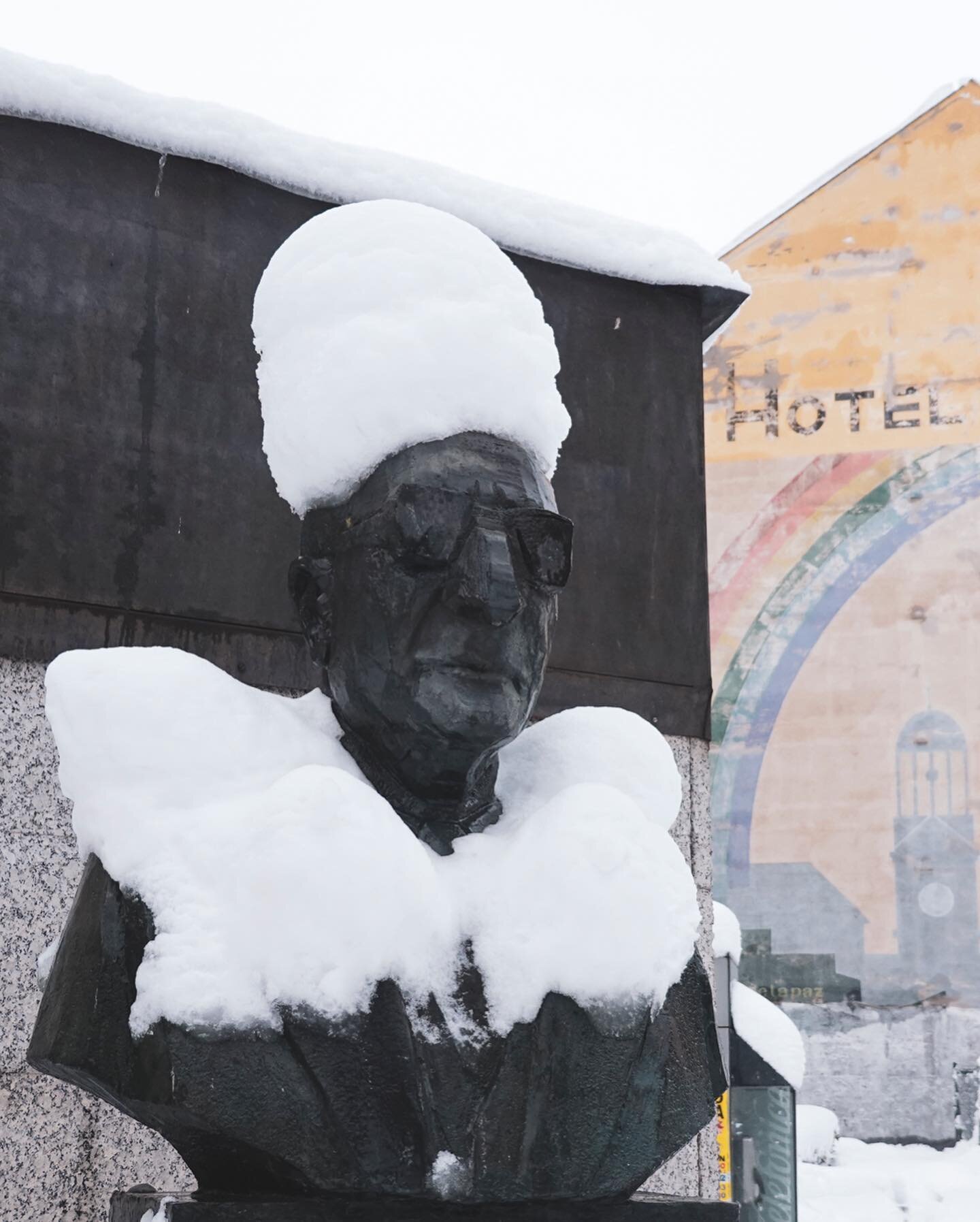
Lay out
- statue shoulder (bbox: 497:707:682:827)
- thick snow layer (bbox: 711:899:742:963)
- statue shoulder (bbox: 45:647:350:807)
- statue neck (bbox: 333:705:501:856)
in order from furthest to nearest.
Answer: thick snow layer (bbox: 711:899:742:963)
statue shoulder (bbox: 497:707:682:827)
statue neck (bbox: 333:705:501:856)
statue shoulder (bbox: 45:647:350:807)

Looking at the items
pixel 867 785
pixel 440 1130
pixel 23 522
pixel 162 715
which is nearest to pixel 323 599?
pixel 162 715

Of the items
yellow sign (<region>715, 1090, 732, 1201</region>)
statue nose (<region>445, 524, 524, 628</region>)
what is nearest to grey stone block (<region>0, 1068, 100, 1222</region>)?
statue nose (<region>445, 524, 524, 628</region>)

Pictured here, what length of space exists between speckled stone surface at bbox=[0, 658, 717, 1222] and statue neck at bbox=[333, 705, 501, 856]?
129 centimetres

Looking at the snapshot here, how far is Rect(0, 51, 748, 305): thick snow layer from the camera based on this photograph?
11.9 ft

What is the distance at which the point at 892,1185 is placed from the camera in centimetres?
941

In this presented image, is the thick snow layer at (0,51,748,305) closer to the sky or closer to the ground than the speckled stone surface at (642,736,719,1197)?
closer to the sky

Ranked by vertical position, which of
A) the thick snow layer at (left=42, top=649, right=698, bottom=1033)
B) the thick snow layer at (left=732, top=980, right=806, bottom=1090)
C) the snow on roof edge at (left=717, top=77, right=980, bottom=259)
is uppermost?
the snow on roof edge at (left=717, top=77, right=980, bottom=259)

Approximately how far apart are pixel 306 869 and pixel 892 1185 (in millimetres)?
8513

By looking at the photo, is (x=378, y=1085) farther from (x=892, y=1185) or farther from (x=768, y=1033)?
(x=892, y=1185)

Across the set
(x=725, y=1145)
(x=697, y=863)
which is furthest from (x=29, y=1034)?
(x=725, y=1145)

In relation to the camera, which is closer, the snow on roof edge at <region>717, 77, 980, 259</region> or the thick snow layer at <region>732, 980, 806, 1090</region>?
the thick snow layer at <region>732, 980, 806, 1090</region>

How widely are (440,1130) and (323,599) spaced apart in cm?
82

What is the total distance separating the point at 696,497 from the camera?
465 centimetres

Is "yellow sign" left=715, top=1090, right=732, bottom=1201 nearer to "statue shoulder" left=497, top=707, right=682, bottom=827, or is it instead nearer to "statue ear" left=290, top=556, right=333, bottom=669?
"statue shoulder" left=497, top=707, right=682, bottom=827
